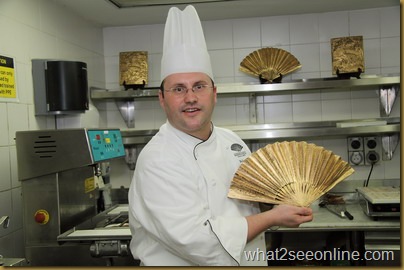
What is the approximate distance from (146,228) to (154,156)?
23 centimetres

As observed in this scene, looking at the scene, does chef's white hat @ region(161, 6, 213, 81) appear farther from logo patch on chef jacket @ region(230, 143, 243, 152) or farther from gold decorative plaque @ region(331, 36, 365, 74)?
gold decorative plaque @ region(331, 36, 365, 74)

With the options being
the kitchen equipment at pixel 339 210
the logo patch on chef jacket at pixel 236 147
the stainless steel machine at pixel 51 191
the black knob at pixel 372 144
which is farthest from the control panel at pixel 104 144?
the black knob at pixel 372 144

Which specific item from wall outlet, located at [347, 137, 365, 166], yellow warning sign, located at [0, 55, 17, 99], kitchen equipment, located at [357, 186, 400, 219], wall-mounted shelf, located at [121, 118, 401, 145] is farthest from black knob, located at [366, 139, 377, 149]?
yellow warning sign, located at [0, 55, 17, 99]

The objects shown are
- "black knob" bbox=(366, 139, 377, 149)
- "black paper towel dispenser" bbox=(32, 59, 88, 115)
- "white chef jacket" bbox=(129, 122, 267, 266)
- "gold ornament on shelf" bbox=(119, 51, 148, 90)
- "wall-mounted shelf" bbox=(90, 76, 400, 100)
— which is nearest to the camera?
"white chef jacket" bbox=(129, 122, 267, 266)

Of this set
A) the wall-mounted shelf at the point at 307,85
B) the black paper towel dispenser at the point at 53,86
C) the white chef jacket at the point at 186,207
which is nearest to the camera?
the white chef jacket at the point at 186,207

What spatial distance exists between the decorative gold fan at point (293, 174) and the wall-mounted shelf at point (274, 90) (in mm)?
1406

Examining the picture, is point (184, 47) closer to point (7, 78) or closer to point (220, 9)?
point (7, 78)

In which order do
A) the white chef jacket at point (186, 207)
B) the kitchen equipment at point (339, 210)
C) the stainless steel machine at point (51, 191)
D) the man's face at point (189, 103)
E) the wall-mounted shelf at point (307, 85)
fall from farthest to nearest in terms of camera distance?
1. the wall-mounted shelf at point (307, 85)
2. the kitchen equipment at point (339, 210)
3. the stainless steel machine at point (51, 191)
4. the man's face at point (189, 103)
5. the white chef jacket at point (186, 207)

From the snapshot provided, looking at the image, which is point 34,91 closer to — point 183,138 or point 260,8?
point 183,138

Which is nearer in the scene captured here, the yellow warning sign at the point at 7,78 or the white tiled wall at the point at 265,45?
the yellow warning sign at the point at 7,78

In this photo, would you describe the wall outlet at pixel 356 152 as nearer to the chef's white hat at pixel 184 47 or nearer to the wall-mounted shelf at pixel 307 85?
the wall-mounted shelf at pixel 307 85

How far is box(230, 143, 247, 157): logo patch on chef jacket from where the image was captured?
60.3 inches

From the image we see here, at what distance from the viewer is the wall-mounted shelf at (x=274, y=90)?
260 cm

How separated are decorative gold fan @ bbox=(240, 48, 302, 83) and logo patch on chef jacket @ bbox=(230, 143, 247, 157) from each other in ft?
4.43
